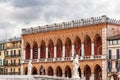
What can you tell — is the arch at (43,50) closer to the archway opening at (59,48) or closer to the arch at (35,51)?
the arch at (35,51)

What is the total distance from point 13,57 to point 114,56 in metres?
32.6

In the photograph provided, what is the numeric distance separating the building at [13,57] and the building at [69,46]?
4.77m

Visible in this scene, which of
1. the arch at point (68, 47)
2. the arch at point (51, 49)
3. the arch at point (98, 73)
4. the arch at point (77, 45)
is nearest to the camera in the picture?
the arch at point (98, 73)

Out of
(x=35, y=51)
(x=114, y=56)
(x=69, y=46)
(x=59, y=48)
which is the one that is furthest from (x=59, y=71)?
(x=114, y=56)

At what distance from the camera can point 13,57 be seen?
3720 inches

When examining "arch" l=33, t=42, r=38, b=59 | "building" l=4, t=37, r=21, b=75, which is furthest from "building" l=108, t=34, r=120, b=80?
"building" l=4, t=37, r=21, b=75

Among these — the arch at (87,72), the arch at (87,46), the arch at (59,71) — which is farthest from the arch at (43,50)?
the arch at (87,72)

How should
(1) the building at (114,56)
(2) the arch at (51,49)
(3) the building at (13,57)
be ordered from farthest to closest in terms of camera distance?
(3) the building at (13,57), (2) the arch at (51,49), (1) the building at (114,56)

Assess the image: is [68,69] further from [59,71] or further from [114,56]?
[114,56]

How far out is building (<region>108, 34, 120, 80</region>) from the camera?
6838 centimetres

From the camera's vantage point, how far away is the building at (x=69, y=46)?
71562 millimetres

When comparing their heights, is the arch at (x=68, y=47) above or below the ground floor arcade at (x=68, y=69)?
above

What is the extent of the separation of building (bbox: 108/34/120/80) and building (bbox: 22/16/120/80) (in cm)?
88

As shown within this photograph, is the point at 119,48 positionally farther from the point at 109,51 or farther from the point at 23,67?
the point at 23,67
